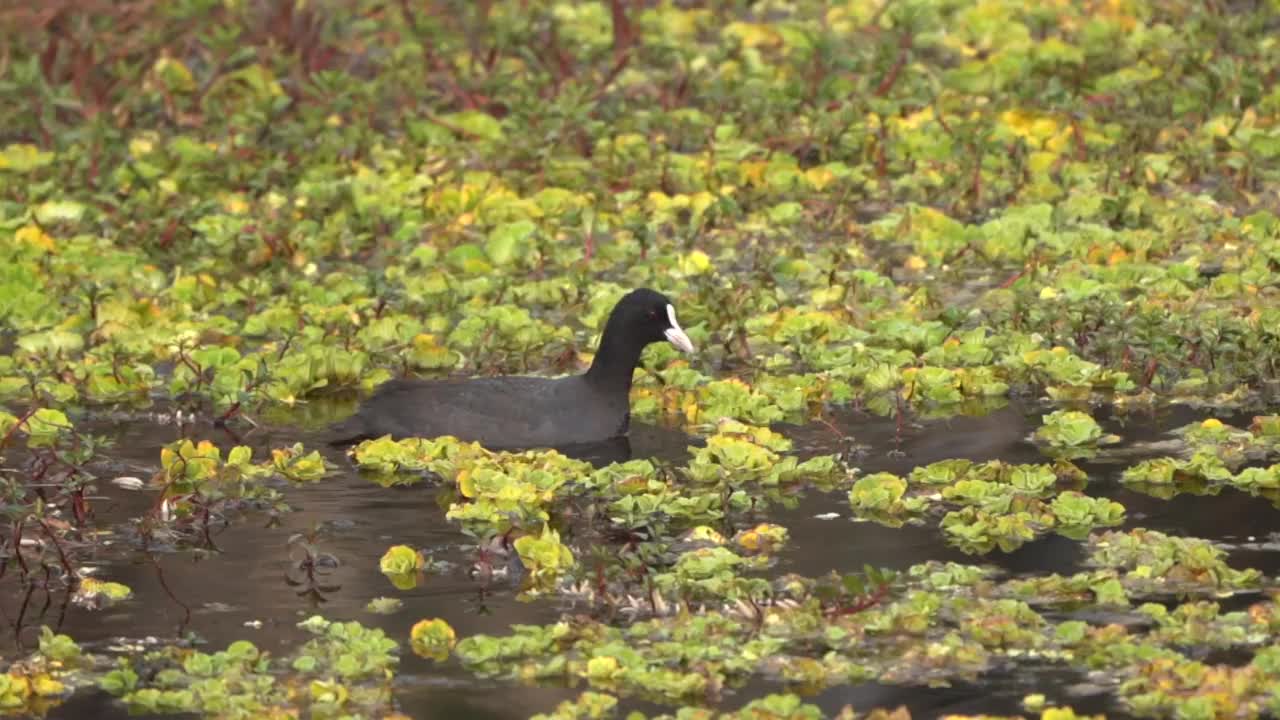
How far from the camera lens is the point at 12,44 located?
63.5 feet

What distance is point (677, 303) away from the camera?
14.2 metres

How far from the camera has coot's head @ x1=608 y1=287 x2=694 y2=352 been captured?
1247 centimetres

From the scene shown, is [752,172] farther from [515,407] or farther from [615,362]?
[515,407]

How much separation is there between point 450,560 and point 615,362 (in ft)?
7.30

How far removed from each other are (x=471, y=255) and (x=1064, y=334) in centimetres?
333

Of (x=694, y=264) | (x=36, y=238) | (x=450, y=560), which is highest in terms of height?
(x=36, y=238)

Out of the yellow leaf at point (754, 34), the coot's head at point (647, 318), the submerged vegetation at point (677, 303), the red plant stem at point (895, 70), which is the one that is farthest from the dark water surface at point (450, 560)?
the yellow leaf at point (754, 34)

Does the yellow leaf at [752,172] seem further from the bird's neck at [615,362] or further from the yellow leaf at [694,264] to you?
the bird's neck at [615,362]

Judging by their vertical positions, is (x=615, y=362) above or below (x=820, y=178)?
below

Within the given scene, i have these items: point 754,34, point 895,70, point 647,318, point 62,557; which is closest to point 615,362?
point 647,318

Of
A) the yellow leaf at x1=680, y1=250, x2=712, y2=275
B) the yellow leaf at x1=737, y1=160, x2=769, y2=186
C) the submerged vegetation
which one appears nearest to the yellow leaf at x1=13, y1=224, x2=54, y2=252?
the submerged vegetation

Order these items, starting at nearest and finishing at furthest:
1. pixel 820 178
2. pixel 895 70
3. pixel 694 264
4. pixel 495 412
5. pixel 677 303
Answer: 1. pixel 495 412
2. pixel 677 303
3. pixel 694 264
4. pixel 820 178
5. pixel 895 70

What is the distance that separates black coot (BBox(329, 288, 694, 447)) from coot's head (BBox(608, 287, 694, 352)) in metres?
0.03

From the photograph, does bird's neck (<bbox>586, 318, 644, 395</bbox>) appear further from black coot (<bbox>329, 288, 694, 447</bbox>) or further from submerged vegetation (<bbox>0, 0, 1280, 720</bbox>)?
submerged vegetation (<bbox>0, 0, 1280, 720</bbox>)
